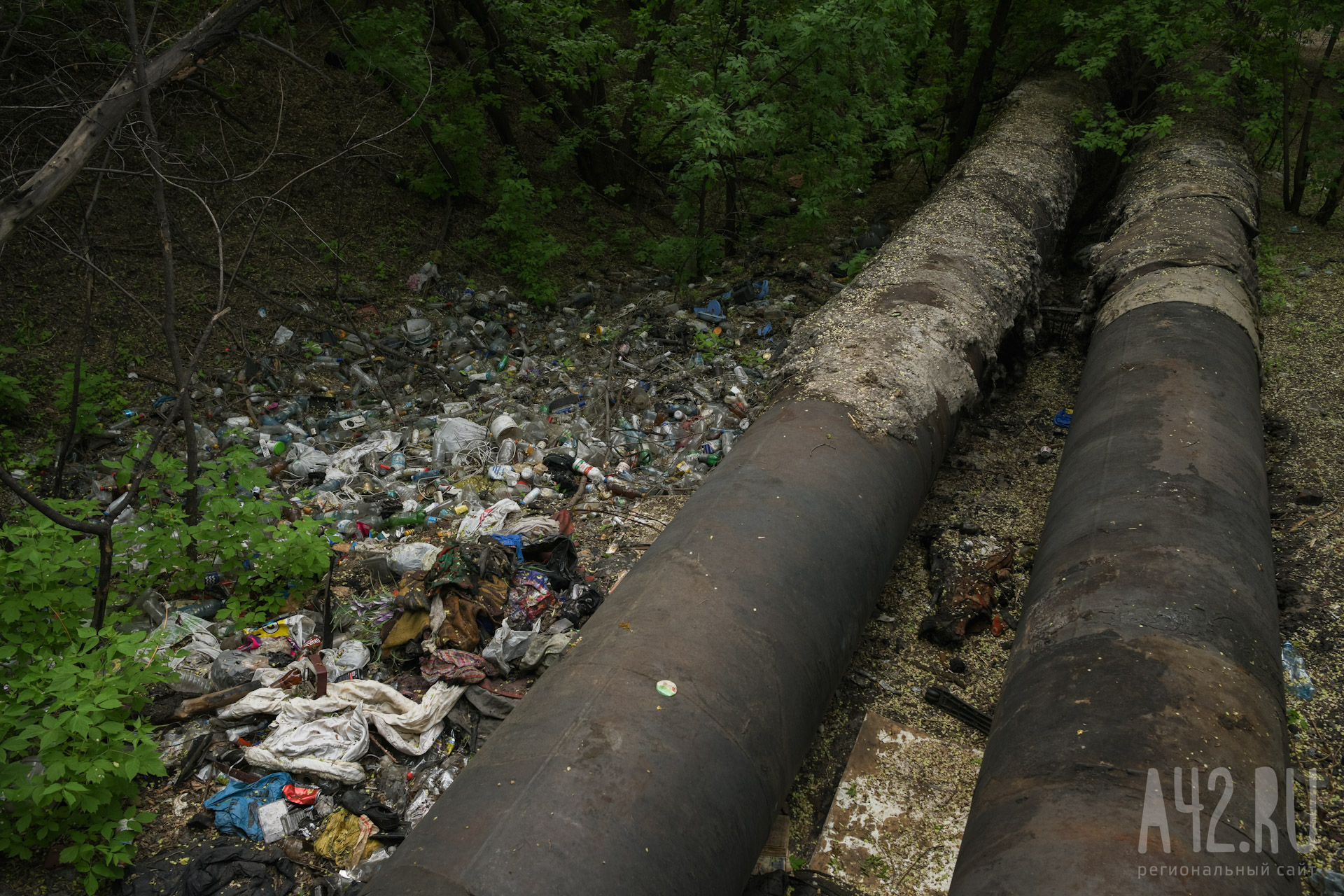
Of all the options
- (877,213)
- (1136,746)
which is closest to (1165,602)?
(1136,746)

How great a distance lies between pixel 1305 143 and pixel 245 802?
9959mm

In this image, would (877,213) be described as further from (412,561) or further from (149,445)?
(149,445)

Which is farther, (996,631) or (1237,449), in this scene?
(996,631)

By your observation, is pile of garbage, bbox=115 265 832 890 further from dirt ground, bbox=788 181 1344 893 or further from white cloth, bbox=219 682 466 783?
dirt ground, bbox=788 181 1344 893

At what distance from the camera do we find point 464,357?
21.6ft

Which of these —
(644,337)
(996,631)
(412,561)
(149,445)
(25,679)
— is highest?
(644,337)

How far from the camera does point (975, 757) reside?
3062mm

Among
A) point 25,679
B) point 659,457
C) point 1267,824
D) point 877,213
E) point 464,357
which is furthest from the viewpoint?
point 877,213

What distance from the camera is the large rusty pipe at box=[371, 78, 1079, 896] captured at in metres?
1.72

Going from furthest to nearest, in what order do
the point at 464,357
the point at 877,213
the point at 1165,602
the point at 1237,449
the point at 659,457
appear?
the point at 877,213
the point at 464,357
the point at 659,457
the point at 1237,449
the point at 1165,602

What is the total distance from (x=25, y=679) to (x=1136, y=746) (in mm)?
3380

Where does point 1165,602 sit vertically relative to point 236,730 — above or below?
above

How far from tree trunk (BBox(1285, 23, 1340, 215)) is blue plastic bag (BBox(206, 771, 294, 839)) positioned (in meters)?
9.23

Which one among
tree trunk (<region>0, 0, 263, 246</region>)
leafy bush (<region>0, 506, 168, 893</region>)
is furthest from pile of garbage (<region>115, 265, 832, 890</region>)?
tree trunk (<region>0, 0, 263, 246</region>)
